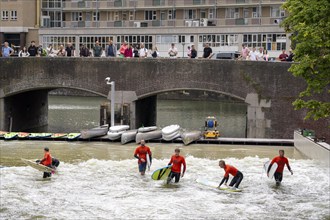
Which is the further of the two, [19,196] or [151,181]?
[151,181]

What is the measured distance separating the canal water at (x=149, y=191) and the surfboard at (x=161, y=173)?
0.66ft

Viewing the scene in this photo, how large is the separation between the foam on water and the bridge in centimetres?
1006

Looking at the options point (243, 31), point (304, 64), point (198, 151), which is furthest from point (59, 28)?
point (304, 64)

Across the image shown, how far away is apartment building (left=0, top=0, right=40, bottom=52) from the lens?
256ft

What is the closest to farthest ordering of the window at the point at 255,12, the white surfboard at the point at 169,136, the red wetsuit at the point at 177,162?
the red wetsuit at the point at 177,162 < the white surfboard at the point at 169,136 < the window at the point at 255,12

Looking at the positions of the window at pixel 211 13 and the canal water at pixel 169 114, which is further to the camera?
the window at pixel 211 13

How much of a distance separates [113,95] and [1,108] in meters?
8.38

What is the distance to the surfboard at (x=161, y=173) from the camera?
89.5ft

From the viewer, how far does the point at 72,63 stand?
44.7 metres

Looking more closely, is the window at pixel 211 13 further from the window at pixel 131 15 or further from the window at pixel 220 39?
the window at pixel 131 15

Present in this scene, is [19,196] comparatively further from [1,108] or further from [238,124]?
[238,124]

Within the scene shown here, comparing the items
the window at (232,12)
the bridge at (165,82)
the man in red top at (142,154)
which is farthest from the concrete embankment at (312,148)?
the window at (232,12)

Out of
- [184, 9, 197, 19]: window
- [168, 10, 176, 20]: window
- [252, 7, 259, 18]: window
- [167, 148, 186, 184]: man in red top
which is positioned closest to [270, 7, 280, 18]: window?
[252, 7, 259, 18]: window

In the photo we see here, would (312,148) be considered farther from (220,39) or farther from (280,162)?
(220,39)
